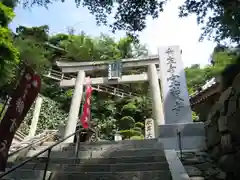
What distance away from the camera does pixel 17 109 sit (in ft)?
11.2

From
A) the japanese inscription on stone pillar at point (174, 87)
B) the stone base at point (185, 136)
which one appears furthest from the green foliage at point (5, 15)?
the stone base at point (185, 136)

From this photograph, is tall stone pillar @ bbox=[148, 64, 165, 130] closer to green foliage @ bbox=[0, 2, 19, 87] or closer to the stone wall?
the stone wall

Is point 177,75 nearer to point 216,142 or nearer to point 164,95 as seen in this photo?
point 164,95

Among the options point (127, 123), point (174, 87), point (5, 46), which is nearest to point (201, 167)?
point (174, 87)

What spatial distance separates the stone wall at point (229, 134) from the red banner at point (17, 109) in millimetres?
3252

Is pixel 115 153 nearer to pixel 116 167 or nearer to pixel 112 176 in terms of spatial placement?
pixel 116 167

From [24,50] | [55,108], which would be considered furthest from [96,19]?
[55,108]

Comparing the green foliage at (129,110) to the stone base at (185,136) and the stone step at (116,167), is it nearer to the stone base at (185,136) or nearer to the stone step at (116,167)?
the stone base at (185,136)

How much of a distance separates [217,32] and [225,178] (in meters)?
3.15

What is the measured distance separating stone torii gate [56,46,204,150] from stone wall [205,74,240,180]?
2.04 metres

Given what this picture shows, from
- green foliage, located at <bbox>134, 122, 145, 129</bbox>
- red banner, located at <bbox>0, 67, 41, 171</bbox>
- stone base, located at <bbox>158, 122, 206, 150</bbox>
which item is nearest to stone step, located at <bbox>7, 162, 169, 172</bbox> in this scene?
red banner, located at <bbox>0, 67, 41, 171</bbox>

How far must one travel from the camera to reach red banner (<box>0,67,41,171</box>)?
10.2 ft

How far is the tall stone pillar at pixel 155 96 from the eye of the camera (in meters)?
10.9

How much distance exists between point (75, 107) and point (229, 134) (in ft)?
28.8
